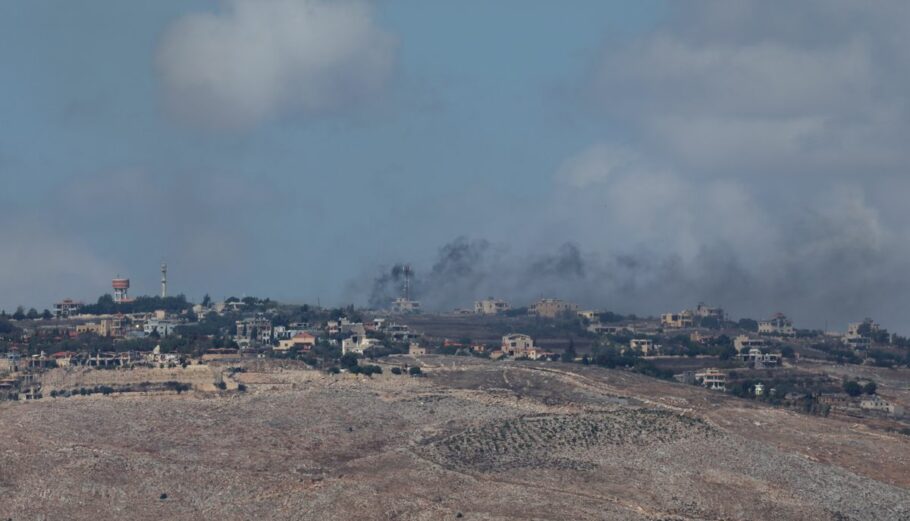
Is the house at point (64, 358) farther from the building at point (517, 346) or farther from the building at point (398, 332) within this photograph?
the building at point (517, 346)

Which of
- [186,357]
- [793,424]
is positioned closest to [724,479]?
[793,424]

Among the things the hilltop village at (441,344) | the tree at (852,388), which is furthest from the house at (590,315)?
the tree at (852,388)

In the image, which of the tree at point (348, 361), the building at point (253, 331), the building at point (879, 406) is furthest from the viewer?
the building at point (253, 331)

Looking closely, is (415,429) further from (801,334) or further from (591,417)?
(801,334)

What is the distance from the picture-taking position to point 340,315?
16588 centimetres

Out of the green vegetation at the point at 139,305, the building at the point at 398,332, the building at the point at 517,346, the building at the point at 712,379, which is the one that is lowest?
the building at the point at 712,379

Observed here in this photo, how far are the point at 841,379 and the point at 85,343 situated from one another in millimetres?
65877

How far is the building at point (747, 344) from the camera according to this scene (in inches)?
6280

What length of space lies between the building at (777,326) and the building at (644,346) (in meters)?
33.3

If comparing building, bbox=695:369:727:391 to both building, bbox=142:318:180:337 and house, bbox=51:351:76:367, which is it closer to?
building, bbox=142:318:180:337

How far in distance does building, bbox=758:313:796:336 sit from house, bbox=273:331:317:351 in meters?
68.4

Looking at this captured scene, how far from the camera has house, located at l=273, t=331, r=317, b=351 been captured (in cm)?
13804

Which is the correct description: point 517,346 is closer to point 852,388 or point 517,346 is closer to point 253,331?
point 253,331

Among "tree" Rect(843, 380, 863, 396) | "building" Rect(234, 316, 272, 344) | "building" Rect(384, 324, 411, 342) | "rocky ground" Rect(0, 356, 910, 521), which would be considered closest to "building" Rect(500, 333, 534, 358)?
"building" Rect(384, 324, 411, 342)
